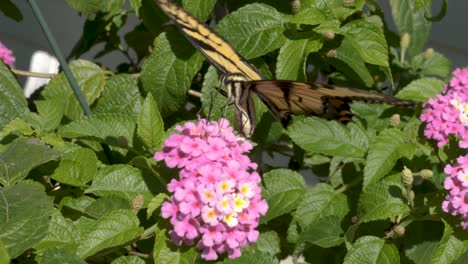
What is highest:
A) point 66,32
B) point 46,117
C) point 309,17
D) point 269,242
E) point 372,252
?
point 309,17

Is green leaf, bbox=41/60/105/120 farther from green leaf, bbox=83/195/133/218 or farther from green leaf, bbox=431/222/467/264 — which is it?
green leaf, bbox=431/222/467/264

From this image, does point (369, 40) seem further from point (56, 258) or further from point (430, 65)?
point (56, 258)

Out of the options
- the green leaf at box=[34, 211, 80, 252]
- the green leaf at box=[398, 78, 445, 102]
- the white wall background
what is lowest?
the white wall background

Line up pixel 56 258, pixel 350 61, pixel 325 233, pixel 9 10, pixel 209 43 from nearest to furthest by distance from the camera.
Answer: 1. pixel 56 258
2. pixel 209 43
3. pixel 325 233
4. pixel 350 61
5. pixel 9 10

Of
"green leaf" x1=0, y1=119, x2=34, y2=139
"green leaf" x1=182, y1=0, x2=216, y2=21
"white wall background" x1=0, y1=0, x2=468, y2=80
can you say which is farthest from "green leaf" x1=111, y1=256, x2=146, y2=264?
"white wall background" x1=0, y1=0, x2=468, y2=80

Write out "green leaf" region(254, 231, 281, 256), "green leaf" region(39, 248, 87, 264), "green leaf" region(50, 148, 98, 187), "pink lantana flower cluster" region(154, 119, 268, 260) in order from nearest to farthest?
"green leaf" region(39, 248, 87, 264) → "pink lantana flower cluster" region(154, 119, 268, 260) → "green leaf" region(50, 148, 98, 187) → "green leaf" region(254, 231, 281, 256)

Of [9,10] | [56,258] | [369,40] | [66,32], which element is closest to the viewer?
[56,258]

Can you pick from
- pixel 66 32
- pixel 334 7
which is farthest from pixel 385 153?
pixel 66 32

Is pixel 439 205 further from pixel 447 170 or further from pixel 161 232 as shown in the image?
pixel 161 232

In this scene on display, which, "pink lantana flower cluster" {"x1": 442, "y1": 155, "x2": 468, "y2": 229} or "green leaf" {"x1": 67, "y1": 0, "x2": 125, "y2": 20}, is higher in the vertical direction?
"green leaf" {"x1": 67, "y1": 0, "x2": 125, "y2": 20}
